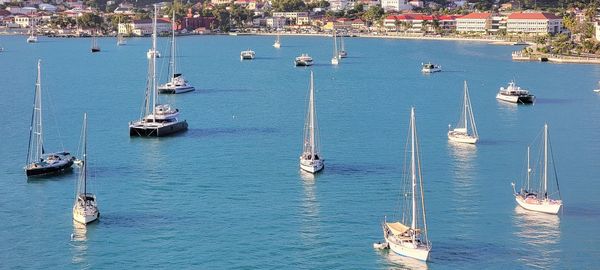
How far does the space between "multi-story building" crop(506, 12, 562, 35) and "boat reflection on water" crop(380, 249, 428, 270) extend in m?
97.5

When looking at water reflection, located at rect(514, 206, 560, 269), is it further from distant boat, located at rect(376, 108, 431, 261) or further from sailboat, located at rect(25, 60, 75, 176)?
sailboat, located at rect(25, 60, 75, 176)

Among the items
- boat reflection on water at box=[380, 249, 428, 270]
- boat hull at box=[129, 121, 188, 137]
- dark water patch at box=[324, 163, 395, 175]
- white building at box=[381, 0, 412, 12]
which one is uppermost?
white building at box=[381, 0, 412, 12]

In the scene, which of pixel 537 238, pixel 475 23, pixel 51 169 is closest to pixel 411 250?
pixel 537 238

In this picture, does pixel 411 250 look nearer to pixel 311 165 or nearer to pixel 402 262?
pixel 402 262

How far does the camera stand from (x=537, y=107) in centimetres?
4909

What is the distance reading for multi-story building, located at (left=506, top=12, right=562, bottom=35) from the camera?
118 m

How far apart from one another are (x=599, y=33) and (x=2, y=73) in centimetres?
5260

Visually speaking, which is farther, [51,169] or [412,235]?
[51,169]

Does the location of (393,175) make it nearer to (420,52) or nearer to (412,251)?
(412,251)

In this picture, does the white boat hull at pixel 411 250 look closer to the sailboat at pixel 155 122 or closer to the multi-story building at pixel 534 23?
the sailboat at pixel 155 122

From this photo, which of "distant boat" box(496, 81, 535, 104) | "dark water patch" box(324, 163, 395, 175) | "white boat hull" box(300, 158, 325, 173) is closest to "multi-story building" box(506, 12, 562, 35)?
"distant boat" box(496, 81, 535, 104)

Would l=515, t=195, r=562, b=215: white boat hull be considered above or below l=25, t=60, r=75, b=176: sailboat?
below

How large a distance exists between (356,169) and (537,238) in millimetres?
A: 9064

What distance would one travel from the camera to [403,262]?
22266mm
